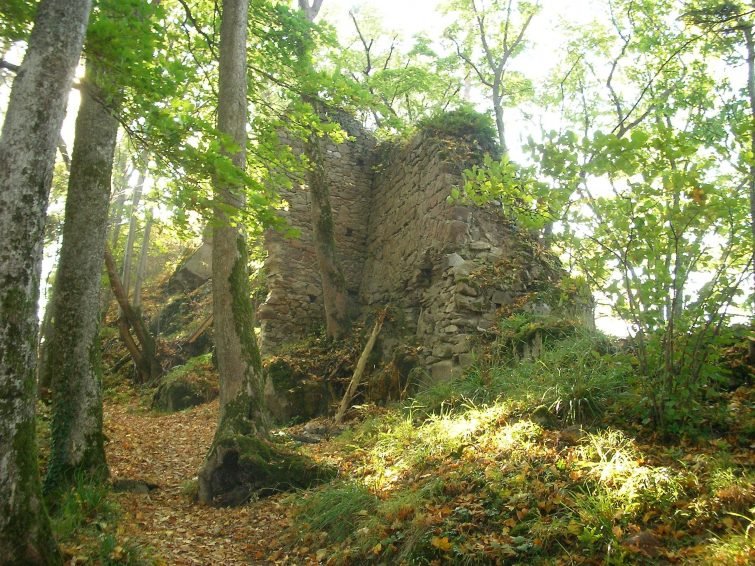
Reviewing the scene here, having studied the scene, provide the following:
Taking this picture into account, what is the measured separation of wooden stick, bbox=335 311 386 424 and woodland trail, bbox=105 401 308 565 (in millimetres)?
2085

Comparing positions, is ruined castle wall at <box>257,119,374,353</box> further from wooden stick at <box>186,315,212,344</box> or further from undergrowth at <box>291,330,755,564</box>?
undergrowth at <box>291,330,755,564</box>

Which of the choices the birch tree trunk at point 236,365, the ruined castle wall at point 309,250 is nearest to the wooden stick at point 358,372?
the ruined castle wall at point 309,250

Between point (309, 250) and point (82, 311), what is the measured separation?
6.68 m

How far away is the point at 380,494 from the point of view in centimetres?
470

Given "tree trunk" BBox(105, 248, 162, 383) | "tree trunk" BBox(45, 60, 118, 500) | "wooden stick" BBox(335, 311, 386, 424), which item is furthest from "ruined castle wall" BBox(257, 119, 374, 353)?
"tree trunk" BBox(45, 60, 118, 500)

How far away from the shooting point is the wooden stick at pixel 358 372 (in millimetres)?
8625

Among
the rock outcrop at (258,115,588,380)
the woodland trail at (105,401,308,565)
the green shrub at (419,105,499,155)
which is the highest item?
the green shrub at (419,105,499,155)

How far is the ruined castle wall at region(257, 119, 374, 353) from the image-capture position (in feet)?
36.5

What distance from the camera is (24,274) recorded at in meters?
3.22

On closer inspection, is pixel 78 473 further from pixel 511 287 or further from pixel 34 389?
pixel 511 287

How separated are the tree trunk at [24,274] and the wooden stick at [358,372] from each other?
550cm

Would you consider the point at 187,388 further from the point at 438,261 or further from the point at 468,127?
the point at 468,127

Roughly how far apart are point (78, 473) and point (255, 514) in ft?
5.45

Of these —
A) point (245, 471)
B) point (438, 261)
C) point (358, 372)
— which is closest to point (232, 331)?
point (245, 471)
